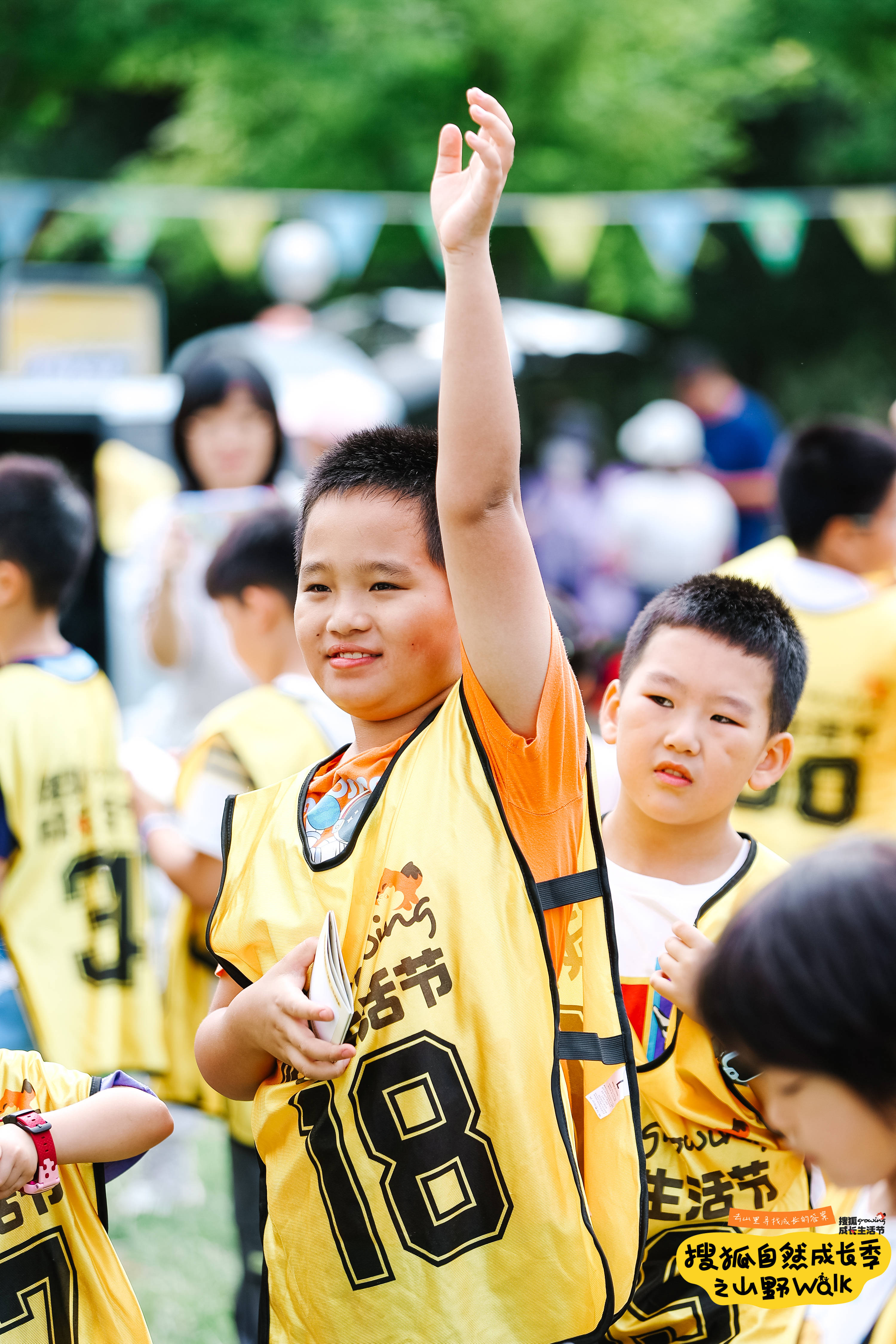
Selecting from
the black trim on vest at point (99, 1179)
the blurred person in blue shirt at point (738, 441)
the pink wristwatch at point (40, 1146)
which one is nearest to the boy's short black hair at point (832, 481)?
the black trim on vest at point (99, 1179)

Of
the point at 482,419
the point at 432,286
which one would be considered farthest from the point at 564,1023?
the point at 432,286

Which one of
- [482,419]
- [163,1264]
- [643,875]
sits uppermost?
[482,419]

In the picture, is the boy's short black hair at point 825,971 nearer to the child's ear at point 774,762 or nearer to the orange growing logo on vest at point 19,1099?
the child's ear at point 774,762

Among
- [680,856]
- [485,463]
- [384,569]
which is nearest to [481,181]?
[485,463]

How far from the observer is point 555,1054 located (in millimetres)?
1542

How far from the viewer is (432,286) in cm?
1675

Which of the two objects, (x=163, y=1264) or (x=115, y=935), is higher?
(x=115, y=935)

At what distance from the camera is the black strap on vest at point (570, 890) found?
158 centimetres

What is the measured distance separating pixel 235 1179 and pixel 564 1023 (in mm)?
1581

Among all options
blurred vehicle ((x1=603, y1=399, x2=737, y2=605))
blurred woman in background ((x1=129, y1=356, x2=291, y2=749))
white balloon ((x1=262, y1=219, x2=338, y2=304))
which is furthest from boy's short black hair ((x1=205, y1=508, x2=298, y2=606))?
white balloon ((x1=262, y1=219, x2=338, y2=304))

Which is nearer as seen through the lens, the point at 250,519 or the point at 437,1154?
the point at 437,1154

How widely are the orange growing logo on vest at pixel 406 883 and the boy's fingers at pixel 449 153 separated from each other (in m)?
0.78

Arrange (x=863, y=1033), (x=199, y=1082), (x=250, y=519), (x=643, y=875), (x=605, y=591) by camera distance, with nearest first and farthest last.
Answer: (x=863, y=1033) → (x=643, y=875) → (x=199, y=1082) → (x=250, y=519) → (x=605, y=591)

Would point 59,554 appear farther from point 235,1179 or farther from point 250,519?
point 235,1179
